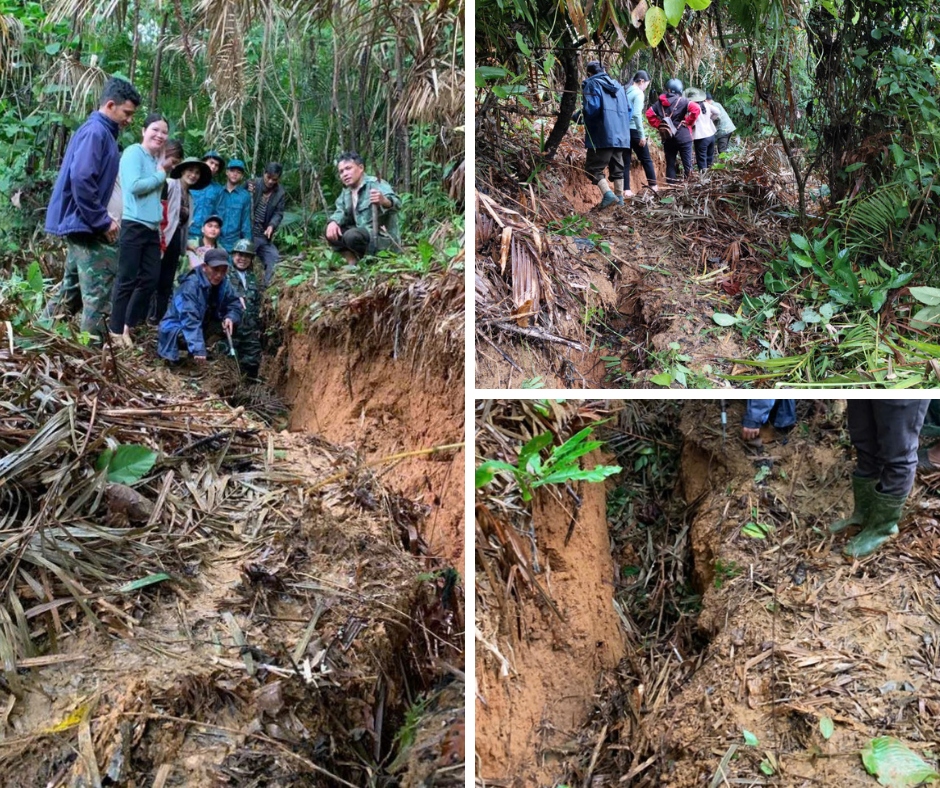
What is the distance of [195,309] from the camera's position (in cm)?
174

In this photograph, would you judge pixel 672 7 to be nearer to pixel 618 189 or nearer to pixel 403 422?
pixel 618 189

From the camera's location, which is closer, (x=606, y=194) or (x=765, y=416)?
(x=606, y=194)

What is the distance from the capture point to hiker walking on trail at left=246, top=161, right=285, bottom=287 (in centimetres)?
183

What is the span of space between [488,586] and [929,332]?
108 cm

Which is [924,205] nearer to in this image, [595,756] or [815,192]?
[815,192]

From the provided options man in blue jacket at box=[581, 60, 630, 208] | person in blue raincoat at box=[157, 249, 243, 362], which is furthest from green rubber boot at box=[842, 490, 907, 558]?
person in blue raincoat at box=[157, 249, 243, 362]

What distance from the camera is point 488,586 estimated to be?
1.56m

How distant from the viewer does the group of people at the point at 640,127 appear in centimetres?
174

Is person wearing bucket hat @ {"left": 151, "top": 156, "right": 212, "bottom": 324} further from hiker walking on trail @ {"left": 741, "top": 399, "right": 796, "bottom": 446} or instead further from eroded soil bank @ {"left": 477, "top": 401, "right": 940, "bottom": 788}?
hiker walking on trail @ {"left": 741, "top": 399, "right": 796, "bottom": 446}

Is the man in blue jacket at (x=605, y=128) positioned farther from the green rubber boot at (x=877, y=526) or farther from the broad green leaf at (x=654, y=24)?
the green rubber boot at (x=877, y=526)

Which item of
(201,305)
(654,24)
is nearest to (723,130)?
(654,24)

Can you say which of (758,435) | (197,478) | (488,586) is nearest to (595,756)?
(488,586)

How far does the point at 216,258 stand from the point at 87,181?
0.53m

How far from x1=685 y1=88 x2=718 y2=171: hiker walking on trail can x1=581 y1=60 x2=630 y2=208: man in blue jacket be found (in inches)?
7.1
